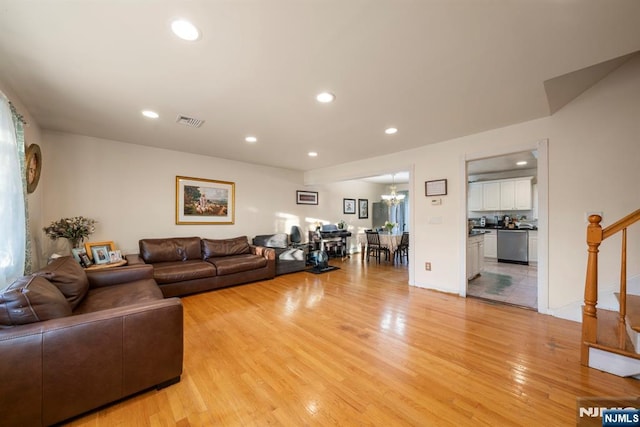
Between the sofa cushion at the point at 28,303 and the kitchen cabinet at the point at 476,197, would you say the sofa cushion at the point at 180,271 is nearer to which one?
the sofa cushion at the point at 28,303

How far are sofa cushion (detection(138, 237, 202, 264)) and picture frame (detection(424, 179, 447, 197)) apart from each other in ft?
13.7

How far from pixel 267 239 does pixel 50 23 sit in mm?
4238

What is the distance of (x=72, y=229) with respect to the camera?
325 cm

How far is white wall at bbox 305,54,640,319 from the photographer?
2332mm

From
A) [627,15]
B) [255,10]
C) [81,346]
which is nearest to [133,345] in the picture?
[81,346]

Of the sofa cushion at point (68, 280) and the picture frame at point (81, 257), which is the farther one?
the picture frame at point (81, 257)

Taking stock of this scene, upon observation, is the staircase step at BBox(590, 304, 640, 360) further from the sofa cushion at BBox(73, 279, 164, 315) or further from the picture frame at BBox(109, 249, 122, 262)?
the picture frame at BBox(109, 249, 122, 262)

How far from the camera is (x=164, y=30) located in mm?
1519

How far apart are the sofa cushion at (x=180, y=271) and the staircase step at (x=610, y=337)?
436cm

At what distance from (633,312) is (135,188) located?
20.4 feet

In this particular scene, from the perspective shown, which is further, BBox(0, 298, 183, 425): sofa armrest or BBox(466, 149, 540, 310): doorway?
BBox(466, 149, 540, 310): doorway

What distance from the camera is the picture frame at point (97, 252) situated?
128 inches

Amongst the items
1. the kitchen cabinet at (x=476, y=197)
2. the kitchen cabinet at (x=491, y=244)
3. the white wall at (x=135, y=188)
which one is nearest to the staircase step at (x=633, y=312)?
the kitchen cabinet at (x=491, y=244)

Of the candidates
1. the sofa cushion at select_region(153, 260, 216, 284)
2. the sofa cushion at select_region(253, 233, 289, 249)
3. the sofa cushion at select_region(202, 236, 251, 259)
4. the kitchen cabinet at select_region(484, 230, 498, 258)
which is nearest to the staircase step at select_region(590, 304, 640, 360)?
the kitchen cabinet at select_region(484, 230, 498, 258)
